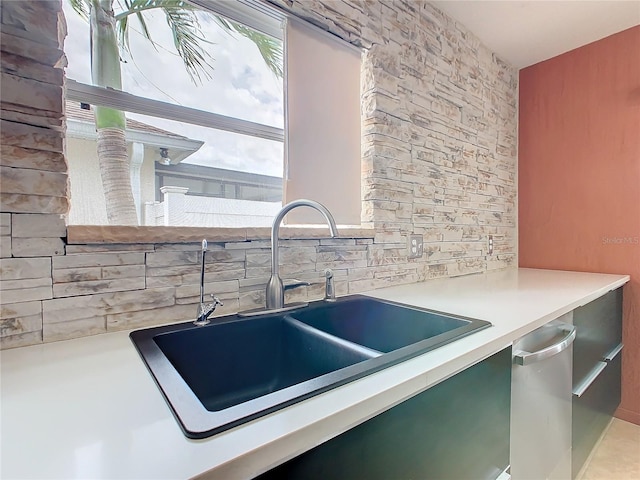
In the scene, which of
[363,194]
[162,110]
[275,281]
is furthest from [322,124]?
[275,281]

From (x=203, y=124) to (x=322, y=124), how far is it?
50 cm

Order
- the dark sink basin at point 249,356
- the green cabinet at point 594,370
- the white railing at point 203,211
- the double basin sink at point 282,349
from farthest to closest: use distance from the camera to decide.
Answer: the green cabinet at point 594,370 < the white railing at point 203,211 < the dark sink basin at point 249,356 < the double basin sink at point 282,349

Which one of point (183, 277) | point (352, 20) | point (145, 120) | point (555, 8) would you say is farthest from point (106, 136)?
point (555, 8)

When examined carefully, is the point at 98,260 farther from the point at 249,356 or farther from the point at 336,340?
the point at 336,340

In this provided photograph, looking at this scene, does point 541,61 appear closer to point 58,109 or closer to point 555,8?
point 555,8

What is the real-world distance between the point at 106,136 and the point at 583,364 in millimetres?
1993

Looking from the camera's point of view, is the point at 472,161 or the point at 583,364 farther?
the point at 472,161

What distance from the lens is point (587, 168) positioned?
2.20 metres

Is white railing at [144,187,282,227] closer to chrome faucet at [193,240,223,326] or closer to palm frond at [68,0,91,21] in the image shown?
chrome faucet at [193,240,223,326]

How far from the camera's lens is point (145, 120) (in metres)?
1.06

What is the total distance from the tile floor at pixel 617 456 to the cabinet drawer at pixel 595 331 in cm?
53

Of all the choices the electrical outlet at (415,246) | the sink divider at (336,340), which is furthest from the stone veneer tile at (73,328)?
the electrical outlet at (415,246)

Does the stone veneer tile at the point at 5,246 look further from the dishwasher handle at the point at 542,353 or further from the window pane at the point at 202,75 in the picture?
the dishwasher handle at the point at 542,353

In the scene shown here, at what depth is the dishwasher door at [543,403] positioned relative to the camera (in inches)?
36.5
